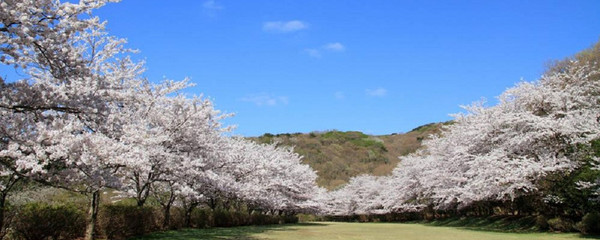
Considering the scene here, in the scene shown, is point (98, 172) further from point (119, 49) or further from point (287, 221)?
point (287, 221)

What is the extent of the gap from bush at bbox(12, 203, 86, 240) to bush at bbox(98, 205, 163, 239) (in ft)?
3.19

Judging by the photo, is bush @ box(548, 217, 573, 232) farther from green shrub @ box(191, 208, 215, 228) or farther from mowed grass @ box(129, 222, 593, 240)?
green shrub @ box(191, 208, 215, 228)

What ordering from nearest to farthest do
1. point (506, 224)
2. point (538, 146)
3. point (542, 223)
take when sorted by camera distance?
point (538, 146), point (542, 223), point (506, 224)

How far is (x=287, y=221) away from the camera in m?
47.4

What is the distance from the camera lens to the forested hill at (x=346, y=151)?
338 ft

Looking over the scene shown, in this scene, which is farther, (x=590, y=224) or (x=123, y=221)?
(x=590, y=224)

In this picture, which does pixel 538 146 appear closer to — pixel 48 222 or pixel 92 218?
pixel 92 218

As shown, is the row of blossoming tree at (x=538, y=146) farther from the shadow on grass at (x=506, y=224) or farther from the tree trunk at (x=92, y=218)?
the tree trunk at (x=92, y=218)

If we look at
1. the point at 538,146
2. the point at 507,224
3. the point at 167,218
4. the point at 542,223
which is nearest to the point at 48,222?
the point at 167,218

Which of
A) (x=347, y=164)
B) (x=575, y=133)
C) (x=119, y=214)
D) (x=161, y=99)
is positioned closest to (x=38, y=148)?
(x=119, y=214)

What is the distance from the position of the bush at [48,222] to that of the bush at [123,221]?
3.19 feet

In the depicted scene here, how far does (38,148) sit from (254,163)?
Result: 75.3ft

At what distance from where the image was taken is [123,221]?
1702 cm

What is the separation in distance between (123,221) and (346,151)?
383 ft
